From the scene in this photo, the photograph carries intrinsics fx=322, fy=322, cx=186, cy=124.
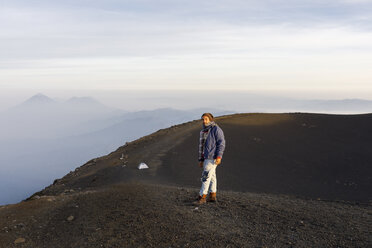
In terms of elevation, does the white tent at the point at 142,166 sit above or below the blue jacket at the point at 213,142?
below

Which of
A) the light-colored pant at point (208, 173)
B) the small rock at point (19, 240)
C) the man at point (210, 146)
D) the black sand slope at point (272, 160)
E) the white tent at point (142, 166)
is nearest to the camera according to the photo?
the small rock at point (19, 240)

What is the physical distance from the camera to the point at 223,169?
53.7ft

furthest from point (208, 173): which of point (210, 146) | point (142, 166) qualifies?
point (142, 166)

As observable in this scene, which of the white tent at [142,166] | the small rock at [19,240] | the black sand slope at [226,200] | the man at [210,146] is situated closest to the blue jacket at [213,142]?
the man at [210,146]

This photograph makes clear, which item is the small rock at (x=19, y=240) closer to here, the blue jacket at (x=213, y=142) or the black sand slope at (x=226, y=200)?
the black sand slope at (x=226, y=200)

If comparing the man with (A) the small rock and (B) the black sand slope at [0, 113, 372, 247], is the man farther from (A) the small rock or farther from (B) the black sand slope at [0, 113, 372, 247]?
(A) the small rock

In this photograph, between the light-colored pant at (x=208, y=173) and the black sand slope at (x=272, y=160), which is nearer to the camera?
the light-colored pant at (x=208, y=173)

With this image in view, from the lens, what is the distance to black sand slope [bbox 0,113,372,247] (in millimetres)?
7035

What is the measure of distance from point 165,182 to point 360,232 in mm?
8222

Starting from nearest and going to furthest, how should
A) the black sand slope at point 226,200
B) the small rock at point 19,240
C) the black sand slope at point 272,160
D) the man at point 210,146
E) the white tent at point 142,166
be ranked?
the black sand slope at point 226,200 < the small rock at point 19,240 < the man at point 210,146 < the black sand slope at point 272,160 < the white tent at point 142,166

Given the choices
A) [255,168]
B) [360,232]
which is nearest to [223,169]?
[255,168]

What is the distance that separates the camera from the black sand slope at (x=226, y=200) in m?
7.04

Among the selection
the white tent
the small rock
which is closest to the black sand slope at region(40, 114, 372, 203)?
the white tent

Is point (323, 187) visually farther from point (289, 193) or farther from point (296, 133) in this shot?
point (296, 133)
